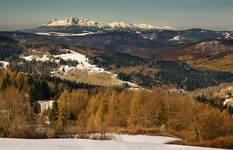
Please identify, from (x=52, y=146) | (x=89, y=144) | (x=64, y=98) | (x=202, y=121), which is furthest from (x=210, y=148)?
(x=64, y=98)

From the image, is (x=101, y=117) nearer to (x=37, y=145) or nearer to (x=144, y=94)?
(x=144, y=94)

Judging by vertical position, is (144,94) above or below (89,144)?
below

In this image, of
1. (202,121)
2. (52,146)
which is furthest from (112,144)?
(202,121)

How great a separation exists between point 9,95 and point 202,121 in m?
111

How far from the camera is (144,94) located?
15175 cm

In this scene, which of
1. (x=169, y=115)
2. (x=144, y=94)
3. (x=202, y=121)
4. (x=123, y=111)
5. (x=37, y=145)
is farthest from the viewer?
(x=144, y=94)

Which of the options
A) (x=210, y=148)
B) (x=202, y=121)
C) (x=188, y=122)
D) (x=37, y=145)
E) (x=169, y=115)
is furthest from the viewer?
(x=169, y=115)

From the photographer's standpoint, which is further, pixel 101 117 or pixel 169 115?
pixel 101 117

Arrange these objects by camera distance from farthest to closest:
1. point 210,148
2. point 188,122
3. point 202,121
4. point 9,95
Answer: point 9,95, point 188,122, point 202,121, point 210,148

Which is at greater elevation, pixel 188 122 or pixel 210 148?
pixel 210 148

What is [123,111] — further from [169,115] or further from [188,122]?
[188,122]

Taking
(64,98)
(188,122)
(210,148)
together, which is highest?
(210,148)

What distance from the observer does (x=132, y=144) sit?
18859mm

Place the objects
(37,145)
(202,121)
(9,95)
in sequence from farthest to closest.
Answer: (9,95)
(202,121)
(37,145)
